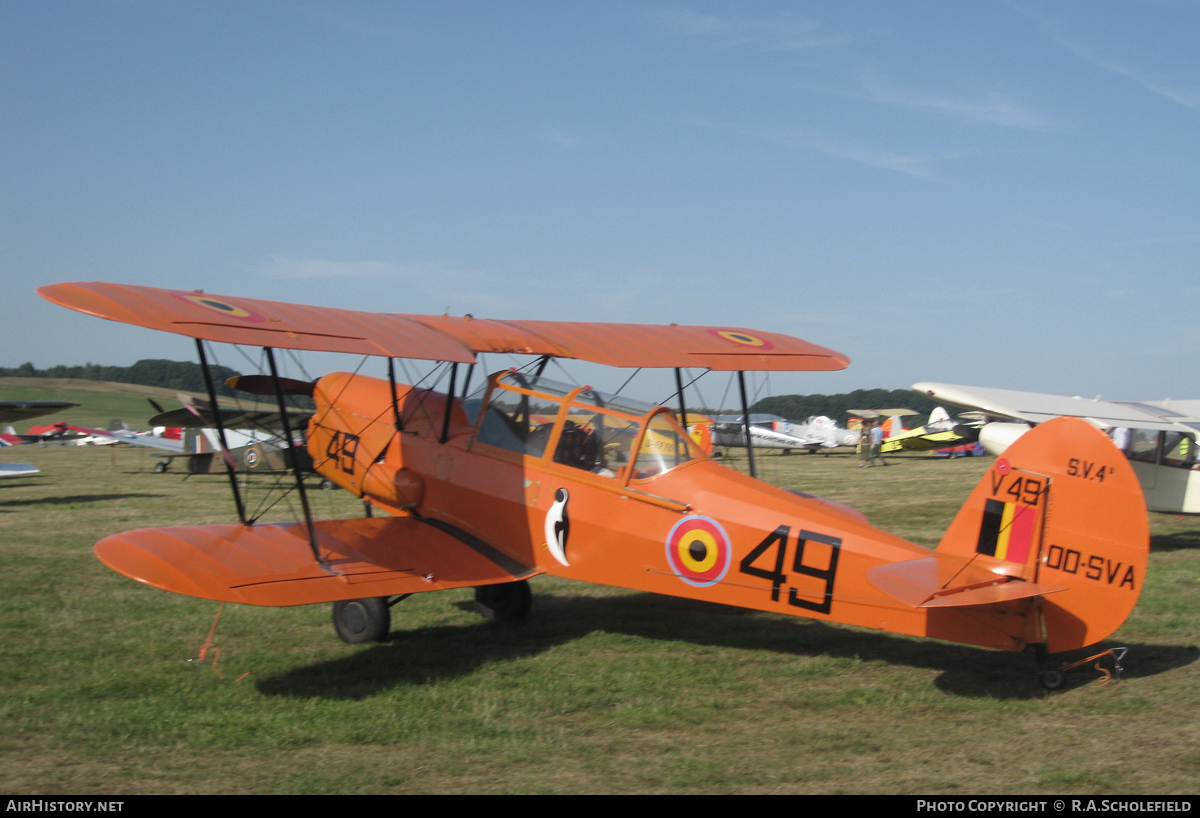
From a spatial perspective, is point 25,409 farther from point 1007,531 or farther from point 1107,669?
point 1107,669

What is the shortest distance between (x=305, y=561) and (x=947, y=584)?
3.84 metres

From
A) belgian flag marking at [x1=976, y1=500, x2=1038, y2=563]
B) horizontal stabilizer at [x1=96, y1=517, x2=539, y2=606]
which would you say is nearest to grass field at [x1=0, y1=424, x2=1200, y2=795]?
horizontal stabilizer at [x1=96, y1=517, x2=539, y2=606]

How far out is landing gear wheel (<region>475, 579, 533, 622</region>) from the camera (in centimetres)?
704

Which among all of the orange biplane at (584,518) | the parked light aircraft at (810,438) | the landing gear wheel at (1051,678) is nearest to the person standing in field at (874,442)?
the parked light aircraft at (810,438)

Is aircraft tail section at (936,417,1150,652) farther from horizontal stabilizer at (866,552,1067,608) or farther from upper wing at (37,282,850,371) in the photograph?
upper wing at (37,282,850,371)

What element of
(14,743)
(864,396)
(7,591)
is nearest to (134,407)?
(864,396)

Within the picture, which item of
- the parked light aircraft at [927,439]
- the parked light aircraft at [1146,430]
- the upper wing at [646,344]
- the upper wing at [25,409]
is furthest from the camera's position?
the parked light aircraft at [927,439]

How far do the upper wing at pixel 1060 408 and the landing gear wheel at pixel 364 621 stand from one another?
658cm

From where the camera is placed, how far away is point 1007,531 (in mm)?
4789

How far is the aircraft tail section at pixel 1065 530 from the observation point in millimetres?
4438

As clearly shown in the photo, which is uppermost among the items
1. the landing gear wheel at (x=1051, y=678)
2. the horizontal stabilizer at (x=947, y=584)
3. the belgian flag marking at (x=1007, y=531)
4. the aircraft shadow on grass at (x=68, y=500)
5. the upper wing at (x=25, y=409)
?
the belgian flag marking at (x=1007, y=531)

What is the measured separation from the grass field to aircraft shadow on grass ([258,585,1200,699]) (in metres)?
0.03

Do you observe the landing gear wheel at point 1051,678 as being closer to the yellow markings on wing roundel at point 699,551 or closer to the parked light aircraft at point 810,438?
the yellow markings on wing roundel at point 699,551

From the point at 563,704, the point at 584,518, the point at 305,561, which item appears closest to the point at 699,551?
the point at 584,518
